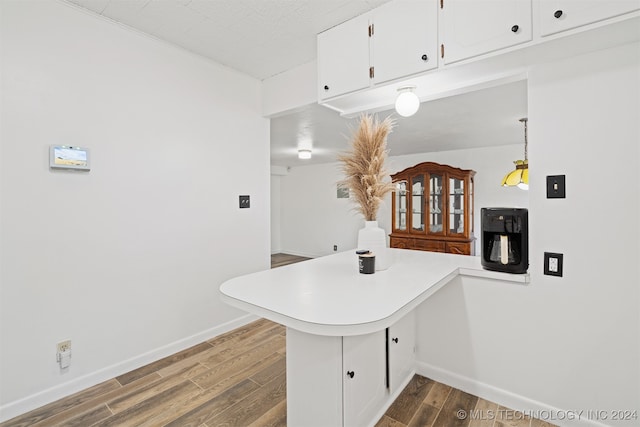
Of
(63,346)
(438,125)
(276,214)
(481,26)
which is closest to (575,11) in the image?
(481,26)

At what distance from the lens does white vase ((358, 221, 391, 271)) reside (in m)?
1.71

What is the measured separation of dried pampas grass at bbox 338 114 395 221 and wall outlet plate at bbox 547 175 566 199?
81 centimetres

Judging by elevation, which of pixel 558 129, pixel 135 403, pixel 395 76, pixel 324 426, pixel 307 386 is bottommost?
pixel 135 403

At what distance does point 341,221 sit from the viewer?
654cm

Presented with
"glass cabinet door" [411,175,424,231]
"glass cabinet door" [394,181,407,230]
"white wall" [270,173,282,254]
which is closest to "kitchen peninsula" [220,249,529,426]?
"glass cabinet door" [411,175,424,231]

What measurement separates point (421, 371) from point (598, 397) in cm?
92

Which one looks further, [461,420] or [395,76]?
[395,76]

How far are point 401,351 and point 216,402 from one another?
1.17 m

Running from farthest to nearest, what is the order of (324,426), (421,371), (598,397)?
(421,371)
(598,397)
(324,426)

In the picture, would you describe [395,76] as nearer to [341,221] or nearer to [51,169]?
[51,169]

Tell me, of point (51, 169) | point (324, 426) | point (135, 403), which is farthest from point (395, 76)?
point (135, 403)

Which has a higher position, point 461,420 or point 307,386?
point 307,386

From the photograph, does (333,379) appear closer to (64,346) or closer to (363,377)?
(363,377)

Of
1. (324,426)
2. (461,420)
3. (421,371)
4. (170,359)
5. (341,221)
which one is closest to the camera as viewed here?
(324,426)
